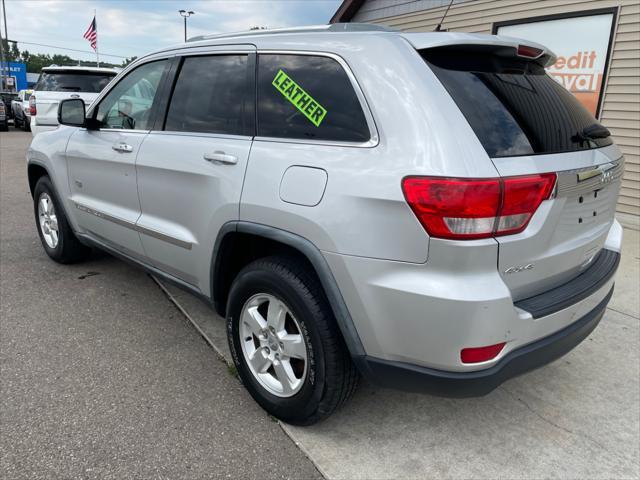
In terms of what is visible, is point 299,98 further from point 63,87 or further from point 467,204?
point 63,87

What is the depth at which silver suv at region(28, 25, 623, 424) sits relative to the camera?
1897 millimetres

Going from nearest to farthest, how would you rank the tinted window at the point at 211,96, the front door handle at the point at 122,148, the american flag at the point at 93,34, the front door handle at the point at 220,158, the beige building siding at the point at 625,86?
1. the front door handle at the point at 220,158
2. the tinted window at the point at 211,96
3. the front door handle at the point at 122,148
4. the beige building siding at the point at 625,86
5. the american flag at the point at 93,34

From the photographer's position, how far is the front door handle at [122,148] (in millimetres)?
3338

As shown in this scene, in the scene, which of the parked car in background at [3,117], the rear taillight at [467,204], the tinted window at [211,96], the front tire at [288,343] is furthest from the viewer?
the parked car in background at [3,117]

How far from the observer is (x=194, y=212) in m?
A: 2.84

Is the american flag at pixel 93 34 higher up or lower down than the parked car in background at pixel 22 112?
higher up

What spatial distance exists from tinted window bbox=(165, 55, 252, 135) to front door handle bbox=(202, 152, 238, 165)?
150 mm

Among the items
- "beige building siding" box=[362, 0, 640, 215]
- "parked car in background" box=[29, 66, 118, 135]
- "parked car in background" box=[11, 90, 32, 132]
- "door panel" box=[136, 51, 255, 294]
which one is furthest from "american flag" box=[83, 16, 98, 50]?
"door panel" box=[136, 51, 255, 294]

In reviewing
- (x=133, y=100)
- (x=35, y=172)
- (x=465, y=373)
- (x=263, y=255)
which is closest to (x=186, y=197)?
(x=263, y=255)

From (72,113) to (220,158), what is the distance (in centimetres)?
194

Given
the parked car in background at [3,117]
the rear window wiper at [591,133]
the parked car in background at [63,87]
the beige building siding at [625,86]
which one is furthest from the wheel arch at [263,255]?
the parked car in background at [3,117]

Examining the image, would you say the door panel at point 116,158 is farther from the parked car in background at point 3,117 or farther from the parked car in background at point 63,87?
the parked car in background at point 3,117

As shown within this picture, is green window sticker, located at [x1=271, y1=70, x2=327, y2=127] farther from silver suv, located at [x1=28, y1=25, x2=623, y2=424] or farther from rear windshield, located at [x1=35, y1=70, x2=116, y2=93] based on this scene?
rear windshield, located at [x1=35, y1=70, x2=116, y2=93]

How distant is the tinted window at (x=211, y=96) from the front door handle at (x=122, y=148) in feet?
1.22
